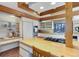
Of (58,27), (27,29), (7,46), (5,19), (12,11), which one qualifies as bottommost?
(7,46)

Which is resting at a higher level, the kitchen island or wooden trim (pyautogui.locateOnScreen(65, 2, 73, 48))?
wooden trim (pyautogui.locateOnScreen(65, 2, 73, 48))

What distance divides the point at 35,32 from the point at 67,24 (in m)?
5.38

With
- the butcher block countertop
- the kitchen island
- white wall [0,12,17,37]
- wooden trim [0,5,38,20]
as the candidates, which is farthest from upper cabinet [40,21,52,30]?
the butcher block countertop

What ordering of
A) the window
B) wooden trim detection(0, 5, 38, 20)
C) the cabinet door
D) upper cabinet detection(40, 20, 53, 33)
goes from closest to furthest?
wooden trim detection(0, 5, 38, 20)
the cabinet door
the window
upper cabinet detection(40, 20, 53, 33)

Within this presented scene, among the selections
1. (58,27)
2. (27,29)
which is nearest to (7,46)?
(27,29)

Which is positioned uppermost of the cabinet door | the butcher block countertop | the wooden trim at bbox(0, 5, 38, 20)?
the wooden trim at bbox(0, 5, 38, 20)

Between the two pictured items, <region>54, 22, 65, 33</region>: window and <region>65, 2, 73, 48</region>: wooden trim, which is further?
<region>54, 22, 65, 33</region>: window

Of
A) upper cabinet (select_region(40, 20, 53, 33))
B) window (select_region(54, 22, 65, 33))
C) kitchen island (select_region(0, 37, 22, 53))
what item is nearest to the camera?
kitchen island (select_region(0, 37, 22, 53))

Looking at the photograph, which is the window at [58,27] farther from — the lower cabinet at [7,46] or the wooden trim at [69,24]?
the wooden trim at [69,24]

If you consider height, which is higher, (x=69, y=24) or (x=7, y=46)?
(x=69, y=24)

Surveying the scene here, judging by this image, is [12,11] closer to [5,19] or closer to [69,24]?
[5,19]

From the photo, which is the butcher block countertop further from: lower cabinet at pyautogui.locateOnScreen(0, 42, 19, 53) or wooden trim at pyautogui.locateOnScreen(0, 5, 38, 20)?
lower cabinet at pyautogui.locateOnScreen(0, 42, 19, 53)

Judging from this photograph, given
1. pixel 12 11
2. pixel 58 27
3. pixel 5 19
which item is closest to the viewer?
pixel 12 11

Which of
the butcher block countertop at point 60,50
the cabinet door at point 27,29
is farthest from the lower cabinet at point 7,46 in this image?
the butcher block countertop at point 60,50
